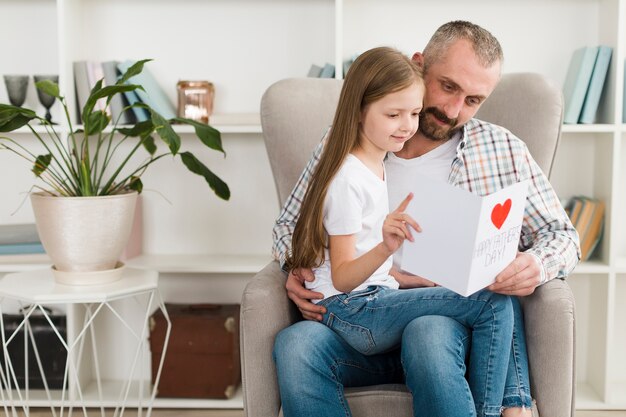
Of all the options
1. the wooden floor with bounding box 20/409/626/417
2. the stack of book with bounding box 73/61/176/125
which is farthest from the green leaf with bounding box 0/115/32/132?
the wooden floor with bounding box 20/409/626/417

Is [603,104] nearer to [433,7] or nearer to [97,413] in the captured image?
[433,7]

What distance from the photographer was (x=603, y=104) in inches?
106

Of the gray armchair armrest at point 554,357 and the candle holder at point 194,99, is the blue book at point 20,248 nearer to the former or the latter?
the candle holder at point 194,99

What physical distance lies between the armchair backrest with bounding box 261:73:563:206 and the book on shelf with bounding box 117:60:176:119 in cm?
67

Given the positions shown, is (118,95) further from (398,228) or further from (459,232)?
(459,232)

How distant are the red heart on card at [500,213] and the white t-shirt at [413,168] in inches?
19.2

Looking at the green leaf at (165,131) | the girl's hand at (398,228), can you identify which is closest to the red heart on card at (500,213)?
the girl's hand at (398,228)

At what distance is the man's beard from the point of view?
182cm

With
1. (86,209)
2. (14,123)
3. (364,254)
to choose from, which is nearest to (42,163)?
(14,123)

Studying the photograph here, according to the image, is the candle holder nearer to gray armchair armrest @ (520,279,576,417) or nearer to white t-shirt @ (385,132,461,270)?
white t-shirt @ (385,132,461,270)

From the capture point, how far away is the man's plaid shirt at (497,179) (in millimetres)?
1839

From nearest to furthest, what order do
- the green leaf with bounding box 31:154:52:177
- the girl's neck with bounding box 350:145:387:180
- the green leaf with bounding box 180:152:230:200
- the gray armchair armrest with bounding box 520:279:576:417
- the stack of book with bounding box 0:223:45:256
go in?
1. the gray armchair armrest with bounding box 520:279:576:417
2. the girl's neck with bounding box 350:145:387:180
3. the green leaf with bounding box 31:154:52:177
4. the green leaf with bounding box 180:152:230:200
5. the stack of book with bounding box 0:223:45:256

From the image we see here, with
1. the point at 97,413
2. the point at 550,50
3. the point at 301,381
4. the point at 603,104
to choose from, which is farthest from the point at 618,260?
the point at 97,413

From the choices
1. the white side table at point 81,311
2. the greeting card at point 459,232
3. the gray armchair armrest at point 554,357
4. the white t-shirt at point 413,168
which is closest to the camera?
the greeting card at point 459,232
